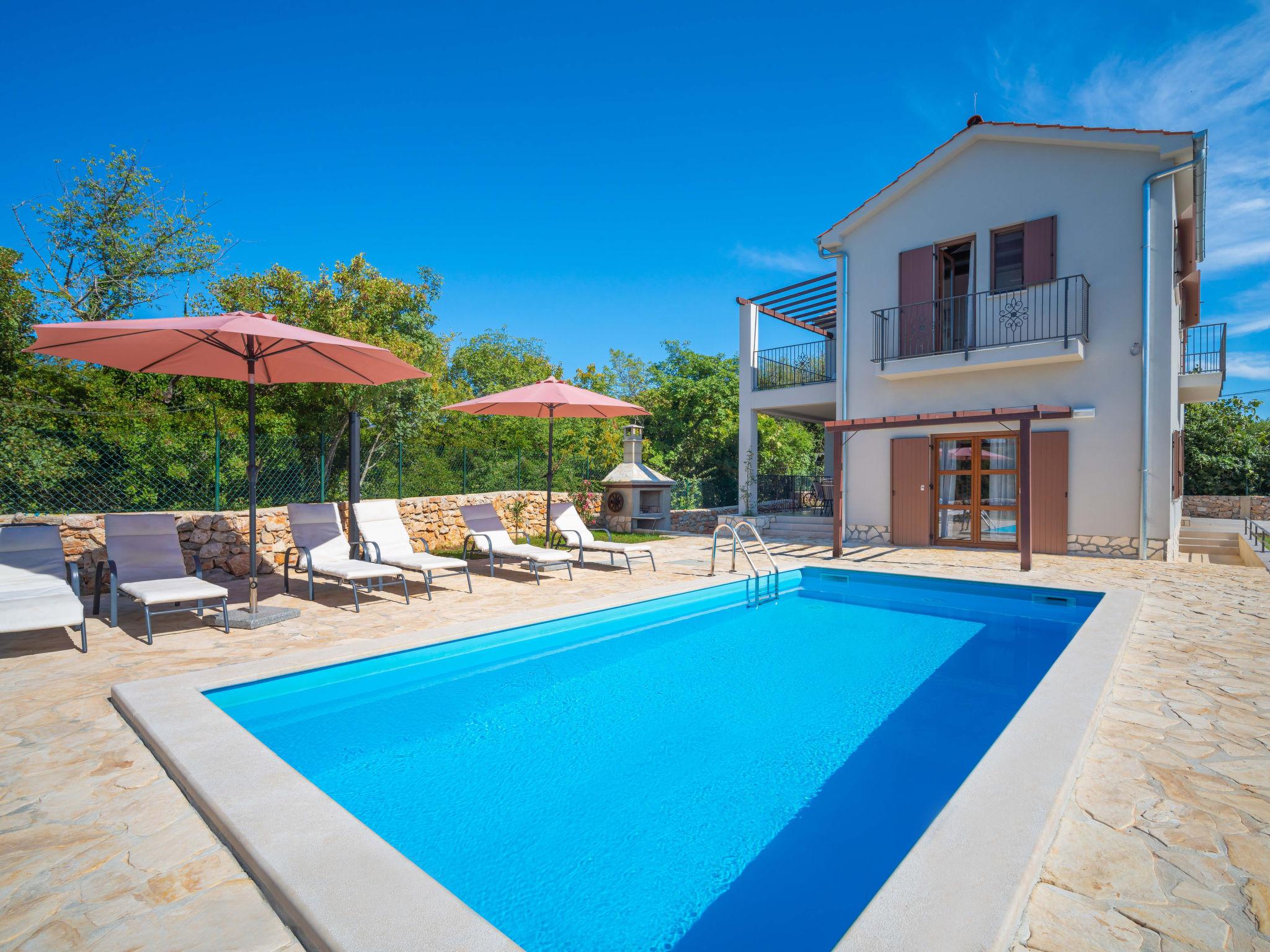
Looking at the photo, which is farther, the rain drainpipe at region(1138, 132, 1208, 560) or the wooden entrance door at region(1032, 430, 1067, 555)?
the wooden entrance door at region(1032, 430, 1067, 555)

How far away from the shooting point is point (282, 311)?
48.1 ft

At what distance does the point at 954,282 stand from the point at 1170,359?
13.0ft

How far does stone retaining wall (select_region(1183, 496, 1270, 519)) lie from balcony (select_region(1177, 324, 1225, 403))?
10151mm

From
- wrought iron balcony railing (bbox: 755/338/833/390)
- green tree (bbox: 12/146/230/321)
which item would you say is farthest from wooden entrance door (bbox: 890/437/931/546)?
green tree (bbox: 12/146/230/321)

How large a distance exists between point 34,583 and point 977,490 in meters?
13.6

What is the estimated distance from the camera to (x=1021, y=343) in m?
11.2

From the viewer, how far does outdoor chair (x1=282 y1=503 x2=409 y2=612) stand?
6.89 metres

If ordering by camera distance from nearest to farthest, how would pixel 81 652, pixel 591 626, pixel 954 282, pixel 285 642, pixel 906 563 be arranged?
pixel 81 652, pixel 285 642, pixel 591 626, pixel 906 563, pixel 954 282

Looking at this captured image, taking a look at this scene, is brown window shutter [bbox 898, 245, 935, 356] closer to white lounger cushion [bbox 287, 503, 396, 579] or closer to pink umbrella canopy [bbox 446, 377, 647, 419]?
pink umbrella canopy [bbox 446, 377, 647, 419]

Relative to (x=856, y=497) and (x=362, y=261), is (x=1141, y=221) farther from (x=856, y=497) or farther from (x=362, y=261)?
(x=362, y=261)

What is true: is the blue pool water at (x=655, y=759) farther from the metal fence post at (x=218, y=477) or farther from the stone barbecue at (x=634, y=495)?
the stone barbecue at (x=634, y=495)

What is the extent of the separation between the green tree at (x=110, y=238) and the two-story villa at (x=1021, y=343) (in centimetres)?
1414

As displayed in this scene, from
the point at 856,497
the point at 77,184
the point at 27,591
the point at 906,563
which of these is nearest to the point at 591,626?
the point at 27,591

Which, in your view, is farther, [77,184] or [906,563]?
[77,184]
